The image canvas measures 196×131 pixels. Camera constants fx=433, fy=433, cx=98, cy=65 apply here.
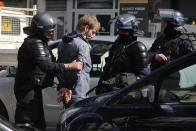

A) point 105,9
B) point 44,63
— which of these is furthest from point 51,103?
point 105,9

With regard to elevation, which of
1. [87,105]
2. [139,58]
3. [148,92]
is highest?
[139,58]

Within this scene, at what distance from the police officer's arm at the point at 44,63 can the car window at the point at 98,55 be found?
1.39m

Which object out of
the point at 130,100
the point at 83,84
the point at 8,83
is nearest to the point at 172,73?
the point at 130,100

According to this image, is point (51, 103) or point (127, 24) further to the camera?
point (51, 103)

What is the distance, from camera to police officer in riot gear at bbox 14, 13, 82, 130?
4355mm

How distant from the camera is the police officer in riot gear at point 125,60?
14.4 feet

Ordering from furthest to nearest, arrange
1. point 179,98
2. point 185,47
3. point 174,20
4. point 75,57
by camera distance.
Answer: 1. point 174,20
2. point 185,47
3. point 75,57
4. point 179,98

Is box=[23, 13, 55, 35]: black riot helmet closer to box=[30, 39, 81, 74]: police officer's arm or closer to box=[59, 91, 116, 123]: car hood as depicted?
box=[30, 39, 81, 74]: police officer's arm

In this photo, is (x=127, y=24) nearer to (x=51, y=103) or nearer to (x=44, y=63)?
(x=44, y=63)

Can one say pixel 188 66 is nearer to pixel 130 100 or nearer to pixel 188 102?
pixel 188 102

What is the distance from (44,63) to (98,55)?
1.57 m

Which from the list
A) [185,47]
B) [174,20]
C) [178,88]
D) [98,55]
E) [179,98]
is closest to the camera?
[179,98]

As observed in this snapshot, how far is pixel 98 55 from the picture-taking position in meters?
5.81

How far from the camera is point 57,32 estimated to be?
16.4 meters
